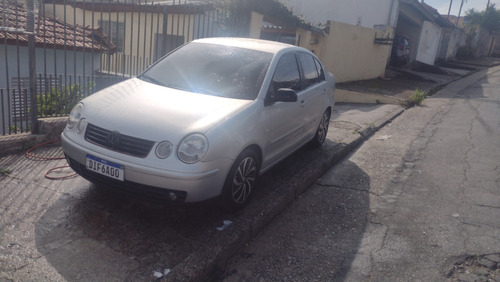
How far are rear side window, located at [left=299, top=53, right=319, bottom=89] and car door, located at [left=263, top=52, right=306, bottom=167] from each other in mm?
238

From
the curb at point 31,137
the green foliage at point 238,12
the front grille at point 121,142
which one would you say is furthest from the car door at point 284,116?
the green foliage at point 238,12

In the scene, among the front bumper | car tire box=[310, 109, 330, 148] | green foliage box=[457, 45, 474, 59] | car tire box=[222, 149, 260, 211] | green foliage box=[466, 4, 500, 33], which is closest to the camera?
the front bumper

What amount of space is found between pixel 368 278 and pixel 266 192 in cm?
158

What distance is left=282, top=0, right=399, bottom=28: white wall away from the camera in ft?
A: 66.1

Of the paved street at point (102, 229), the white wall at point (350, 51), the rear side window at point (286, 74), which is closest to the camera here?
the paved street at point (102, 229)

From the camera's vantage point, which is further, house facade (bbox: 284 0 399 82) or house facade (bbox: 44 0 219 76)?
house facade (bbox: 284 0 399 82)

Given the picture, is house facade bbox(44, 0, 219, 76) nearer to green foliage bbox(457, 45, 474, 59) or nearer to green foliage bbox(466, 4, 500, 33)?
green foliage bbox(457, 45, 474, 59)

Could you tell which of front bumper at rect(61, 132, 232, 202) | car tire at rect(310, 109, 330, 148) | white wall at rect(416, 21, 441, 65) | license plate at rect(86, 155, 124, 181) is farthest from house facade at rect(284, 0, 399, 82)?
license plate at rect(86, 155, 124, 181)

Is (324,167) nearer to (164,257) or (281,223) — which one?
(281,223)

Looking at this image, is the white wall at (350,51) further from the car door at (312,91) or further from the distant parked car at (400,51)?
the car door at (312,91)

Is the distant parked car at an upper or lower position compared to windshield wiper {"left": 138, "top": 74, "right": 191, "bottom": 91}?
upper

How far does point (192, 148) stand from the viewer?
3387 millimetres

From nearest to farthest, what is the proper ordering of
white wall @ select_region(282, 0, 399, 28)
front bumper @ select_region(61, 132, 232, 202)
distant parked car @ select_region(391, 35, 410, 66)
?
front bumper @ select_region(61, 132, 232, 202) → white wall @ select_region(282, 0, 399, 28) → distant parked car @ select_region(391, 35, 410, 66)

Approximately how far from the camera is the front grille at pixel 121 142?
11.1 feet
